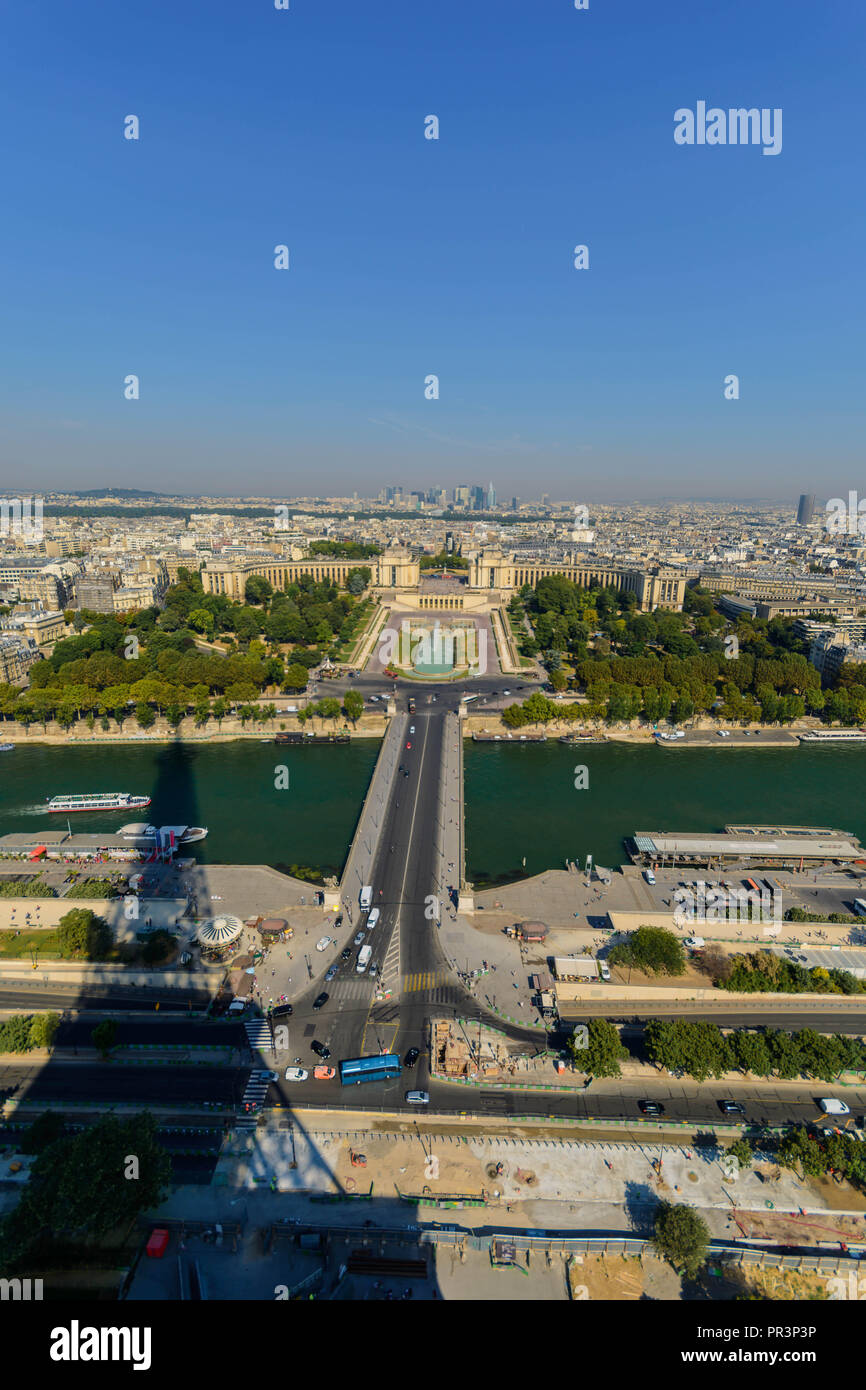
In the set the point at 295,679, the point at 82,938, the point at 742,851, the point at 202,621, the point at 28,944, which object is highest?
the point at 202,621

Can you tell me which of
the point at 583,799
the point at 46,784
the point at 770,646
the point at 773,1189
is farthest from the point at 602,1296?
the point at 770,646

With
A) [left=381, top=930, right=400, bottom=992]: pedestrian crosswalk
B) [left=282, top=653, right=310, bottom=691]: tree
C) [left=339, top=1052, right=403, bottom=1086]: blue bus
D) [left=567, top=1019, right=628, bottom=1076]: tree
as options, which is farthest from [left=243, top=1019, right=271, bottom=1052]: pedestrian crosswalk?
[left=282, top=653, right=310, bottom=691]: tree

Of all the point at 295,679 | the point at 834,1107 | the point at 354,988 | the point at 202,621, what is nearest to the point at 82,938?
the point at 354,988

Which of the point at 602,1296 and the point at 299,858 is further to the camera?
the point at 299,858

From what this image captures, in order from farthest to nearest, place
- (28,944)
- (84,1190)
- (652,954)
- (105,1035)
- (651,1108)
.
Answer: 1. (28,944)
2. (652,954)
3. (105,1035)
4. (651,1108)
5. (84,1190)

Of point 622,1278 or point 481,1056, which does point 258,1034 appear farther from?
point 622,1278

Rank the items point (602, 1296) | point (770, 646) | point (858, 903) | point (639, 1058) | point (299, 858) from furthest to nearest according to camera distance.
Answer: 1. point (770, 646)
2. point (299, 858)
3. point (858, 903)
4. point (639, 1058)
5. point (602, 1296)

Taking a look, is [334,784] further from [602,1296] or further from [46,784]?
[602,1296]
